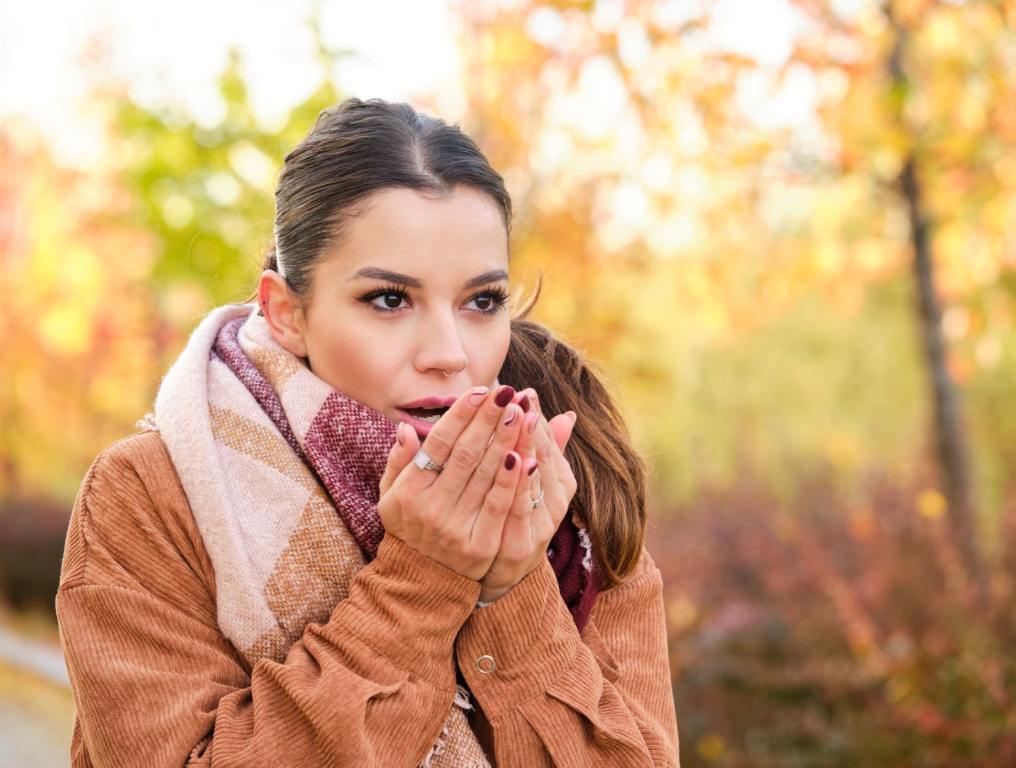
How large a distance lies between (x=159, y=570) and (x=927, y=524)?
5.61 m

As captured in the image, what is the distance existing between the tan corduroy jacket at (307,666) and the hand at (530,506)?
0.04 metres

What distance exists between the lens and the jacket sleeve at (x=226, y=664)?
66.3 inches

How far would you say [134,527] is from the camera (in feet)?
6.07

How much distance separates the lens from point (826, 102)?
16.9 feet

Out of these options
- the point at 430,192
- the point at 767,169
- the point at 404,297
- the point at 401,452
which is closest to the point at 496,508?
the point at 401,452

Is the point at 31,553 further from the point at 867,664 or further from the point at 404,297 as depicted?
the point at 404,297

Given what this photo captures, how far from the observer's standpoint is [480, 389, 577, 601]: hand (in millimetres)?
1771

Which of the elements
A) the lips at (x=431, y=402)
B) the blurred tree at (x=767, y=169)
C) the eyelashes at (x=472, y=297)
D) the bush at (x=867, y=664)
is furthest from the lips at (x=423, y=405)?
the bush at (x=867, y=664)

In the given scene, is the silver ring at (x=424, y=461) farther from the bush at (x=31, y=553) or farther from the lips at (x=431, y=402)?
the bush at (x=31, y=553)

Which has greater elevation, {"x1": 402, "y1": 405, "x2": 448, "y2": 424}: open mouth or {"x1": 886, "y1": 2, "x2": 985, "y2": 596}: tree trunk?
{"x1": 402, "y1": 405, "x2": 448, "y2": 424}: open mouth

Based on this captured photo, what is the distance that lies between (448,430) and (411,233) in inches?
15.1

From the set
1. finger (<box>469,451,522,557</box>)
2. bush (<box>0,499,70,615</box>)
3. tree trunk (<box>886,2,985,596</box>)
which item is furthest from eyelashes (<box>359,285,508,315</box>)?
bush (<box>0,499,70,615</box>)

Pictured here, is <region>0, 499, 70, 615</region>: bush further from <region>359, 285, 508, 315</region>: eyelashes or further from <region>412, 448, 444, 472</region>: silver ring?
<region>412, 448, 444, 472</region>: silver ring

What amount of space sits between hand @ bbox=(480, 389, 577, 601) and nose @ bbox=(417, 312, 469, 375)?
19cm
